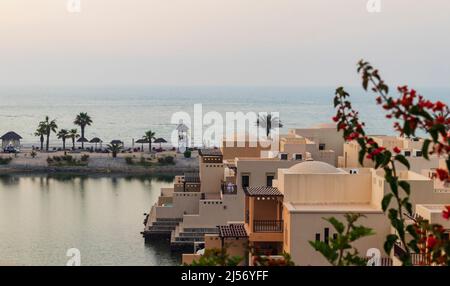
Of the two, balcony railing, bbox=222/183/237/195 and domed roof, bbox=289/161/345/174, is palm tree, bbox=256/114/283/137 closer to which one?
balcony railing, bbox=222/183/237/195

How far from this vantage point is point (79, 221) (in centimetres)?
3331

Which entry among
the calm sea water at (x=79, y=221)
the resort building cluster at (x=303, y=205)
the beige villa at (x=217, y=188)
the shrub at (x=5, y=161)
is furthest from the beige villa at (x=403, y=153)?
the shrub at (x=5, y=161)

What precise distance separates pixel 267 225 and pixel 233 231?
1.25 m

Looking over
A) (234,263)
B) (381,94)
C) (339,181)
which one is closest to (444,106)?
(381,94)

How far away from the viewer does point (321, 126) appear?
35.9m

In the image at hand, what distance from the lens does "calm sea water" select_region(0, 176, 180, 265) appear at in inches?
1050

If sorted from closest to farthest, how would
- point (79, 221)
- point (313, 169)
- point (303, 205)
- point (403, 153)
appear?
point (303, 205), point (313, 169), point (403, 153), point (79, 221)

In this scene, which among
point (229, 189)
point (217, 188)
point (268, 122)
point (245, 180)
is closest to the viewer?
point (245, 180)

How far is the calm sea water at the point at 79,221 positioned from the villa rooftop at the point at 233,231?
5.14 m

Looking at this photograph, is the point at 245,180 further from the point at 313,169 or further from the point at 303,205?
the point at 303,205

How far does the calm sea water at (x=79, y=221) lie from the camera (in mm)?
26672

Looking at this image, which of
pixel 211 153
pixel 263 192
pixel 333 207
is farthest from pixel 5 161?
pixel 333 207

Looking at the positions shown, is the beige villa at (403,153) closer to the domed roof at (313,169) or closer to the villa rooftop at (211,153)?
the villa rooftop at (211,153)
